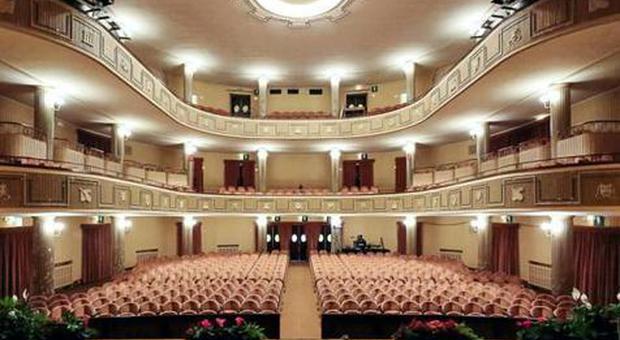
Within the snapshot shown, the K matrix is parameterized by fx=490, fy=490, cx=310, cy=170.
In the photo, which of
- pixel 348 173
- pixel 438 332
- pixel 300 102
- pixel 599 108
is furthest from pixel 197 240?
pixel 438 332

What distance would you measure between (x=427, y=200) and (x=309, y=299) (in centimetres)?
634

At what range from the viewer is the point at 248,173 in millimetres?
26172

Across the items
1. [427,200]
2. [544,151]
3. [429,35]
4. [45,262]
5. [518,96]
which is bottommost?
[45,262]

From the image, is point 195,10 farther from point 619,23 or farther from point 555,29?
point 619,23

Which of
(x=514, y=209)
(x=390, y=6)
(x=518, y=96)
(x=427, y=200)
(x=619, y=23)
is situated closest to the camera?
(x=619, y=23)

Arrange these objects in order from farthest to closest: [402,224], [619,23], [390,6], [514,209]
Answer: [402,224] < [390,6] < [514,209] < [619,23]

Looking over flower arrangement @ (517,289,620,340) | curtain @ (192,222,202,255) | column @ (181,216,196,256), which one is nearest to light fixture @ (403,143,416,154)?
column @ (181,216,196,256)

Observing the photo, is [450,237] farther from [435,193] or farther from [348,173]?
[348,173]

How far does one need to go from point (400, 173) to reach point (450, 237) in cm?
429

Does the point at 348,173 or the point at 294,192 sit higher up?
the point at 348,173

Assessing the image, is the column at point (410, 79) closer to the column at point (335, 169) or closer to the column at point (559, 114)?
the column at point (335, 169)

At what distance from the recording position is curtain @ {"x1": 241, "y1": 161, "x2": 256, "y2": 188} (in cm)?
2611

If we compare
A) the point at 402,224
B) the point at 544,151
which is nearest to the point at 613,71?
the point at 544,151

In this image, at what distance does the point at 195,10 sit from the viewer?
51.6 ft
